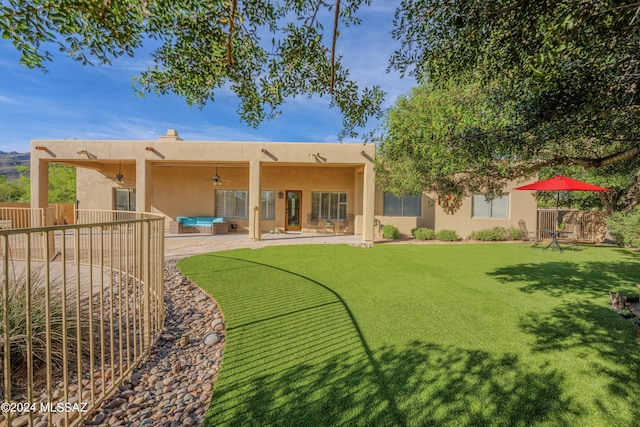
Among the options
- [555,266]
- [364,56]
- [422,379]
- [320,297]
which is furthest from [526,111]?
[555,266]

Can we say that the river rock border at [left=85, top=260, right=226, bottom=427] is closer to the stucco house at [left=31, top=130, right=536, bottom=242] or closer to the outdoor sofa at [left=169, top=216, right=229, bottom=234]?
the stucco house at [left=31, top=130, right=536, bottom=242]

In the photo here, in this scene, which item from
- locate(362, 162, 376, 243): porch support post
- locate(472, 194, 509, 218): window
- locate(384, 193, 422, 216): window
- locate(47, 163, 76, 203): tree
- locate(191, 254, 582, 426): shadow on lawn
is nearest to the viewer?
locate(191, 254, 582, 426): shadow on lawn

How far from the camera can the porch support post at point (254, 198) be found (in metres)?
14.1

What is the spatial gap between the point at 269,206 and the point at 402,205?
8045 mm

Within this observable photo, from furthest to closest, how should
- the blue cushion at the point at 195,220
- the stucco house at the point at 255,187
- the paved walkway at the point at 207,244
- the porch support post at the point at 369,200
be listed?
the blue cushion at the point at 195,220, the stucco house at the point at 255,187, the porch support post at the point at 369,200, the paved walkway at the point at 207,244

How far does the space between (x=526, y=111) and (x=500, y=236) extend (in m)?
13.2

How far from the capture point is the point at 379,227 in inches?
631

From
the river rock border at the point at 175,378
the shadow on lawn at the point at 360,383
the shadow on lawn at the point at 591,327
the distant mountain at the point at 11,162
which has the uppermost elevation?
the distant mountain at the point at 11,162

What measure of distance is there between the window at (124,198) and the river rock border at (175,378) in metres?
16.0

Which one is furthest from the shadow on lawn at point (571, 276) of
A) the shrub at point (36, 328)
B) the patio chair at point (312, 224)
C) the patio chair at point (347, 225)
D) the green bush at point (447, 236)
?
the patio chair at point (312, 224)

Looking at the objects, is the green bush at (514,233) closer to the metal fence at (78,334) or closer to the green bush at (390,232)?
the green bush at (390,232)

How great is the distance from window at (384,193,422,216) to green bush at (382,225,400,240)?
1331mm

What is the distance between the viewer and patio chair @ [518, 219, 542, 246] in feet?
47.1

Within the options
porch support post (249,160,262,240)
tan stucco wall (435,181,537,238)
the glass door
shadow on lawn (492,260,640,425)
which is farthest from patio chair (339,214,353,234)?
shadow on lawn (492,260,640,425)
